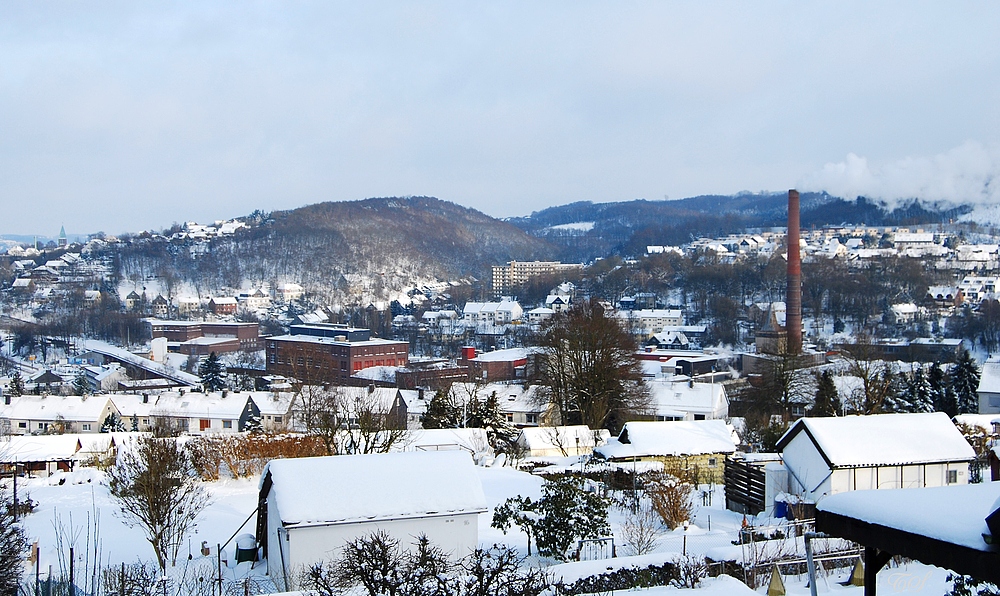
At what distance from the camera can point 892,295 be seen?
70.2 m

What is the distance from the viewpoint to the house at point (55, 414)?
109 feet

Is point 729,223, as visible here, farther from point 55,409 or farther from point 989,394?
point 55,409

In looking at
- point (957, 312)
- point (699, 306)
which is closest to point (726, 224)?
point (699, 306)

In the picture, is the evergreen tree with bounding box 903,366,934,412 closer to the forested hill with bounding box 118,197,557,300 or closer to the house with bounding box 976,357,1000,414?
the house with bounding box 976,357,1000,414

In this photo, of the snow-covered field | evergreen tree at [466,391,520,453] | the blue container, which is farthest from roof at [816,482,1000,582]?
evergreen tree at [466,391,520,453]

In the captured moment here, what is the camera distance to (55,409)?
33.7 meters

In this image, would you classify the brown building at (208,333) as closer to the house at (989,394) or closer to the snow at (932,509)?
the house at (989,394)

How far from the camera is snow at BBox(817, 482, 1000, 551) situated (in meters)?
2.91

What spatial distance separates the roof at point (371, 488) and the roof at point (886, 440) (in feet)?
20.8

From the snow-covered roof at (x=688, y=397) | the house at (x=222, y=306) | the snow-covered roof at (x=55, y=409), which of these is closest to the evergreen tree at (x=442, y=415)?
the snow-covered roof at (x=688, y=397)

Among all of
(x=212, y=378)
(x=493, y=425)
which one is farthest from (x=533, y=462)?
(x=212, y=378)

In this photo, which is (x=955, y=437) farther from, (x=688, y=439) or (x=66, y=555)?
(x=66, y=555)

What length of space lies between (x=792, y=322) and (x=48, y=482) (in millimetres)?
38408

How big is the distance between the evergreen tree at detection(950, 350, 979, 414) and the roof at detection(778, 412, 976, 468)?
21.4 m
